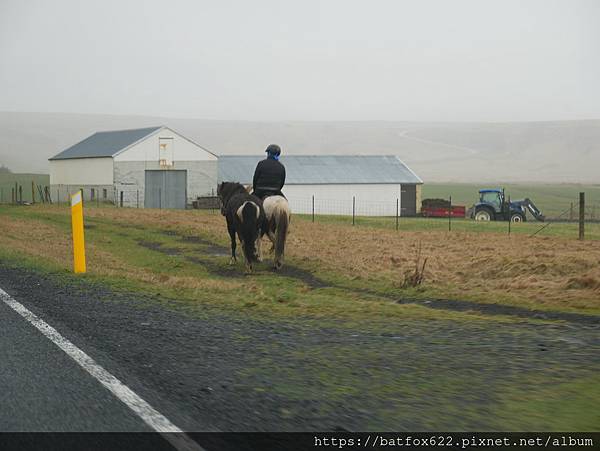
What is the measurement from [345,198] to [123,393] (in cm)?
6861

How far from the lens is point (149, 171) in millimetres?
67625

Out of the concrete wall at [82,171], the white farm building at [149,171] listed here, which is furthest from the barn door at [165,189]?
the concrete wall at [82,171]

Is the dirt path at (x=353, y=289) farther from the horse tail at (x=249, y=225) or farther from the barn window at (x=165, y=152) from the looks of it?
the barn window at (x=165, y=152)

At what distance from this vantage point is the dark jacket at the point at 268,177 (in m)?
18.9

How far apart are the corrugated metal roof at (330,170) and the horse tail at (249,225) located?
5461 centimetres

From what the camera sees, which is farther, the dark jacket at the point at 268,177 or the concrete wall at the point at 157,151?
the concrete wall at the point at 157,151

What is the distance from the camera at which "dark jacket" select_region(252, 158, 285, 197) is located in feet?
61.9

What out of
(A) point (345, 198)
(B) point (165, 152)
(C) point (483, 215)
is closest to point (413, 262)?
(C) point (483, 215)

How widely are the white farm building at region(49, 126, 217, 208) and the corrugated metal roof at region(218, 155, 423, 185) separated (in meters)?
4.27

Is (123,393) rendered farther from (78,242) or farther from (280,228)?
(280,228)

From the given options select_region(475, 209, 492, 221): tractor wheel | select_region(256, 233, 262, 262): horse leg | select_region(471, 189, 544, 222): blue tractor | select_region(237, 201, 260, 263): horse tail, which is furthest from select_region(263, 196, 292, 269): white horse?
select_region(475, 209, 492, 221): tractor wheel

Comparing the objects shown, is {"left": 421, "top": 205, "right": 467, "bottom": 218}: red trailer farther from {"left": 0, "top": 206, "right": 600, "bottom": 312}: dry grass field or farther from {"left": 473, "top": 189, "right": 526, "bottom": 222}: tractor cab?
{"left": 0, "top": 206, "right": 600, "bottom": 312}: dry grass field

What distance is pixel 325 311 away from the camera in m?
11.7

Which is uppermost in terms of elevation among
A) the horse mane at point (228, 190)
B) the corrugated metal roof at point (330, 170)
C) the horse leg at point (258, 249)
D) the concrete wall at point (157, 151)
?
the concrete wall at point (157, 151)
